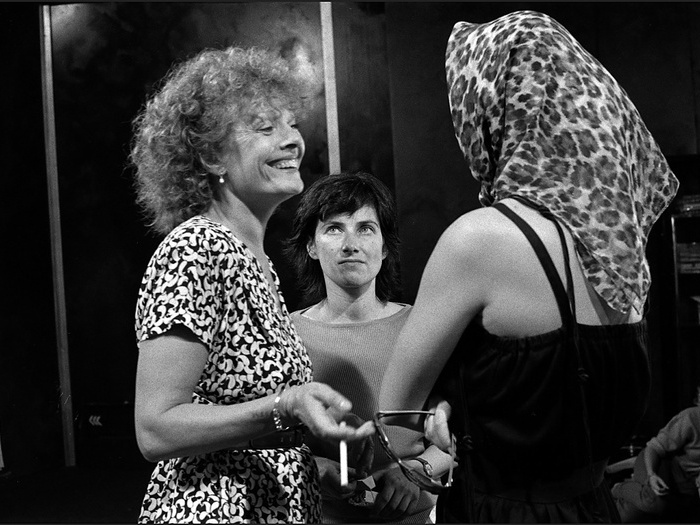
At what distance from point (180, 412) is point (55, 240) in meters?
4.09

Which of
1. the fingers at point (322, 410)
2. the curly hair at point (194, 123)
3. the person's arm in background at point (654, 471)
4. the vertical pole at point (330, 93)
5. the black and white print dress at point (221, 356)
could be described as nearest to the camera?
the fingers at point (322, 410)

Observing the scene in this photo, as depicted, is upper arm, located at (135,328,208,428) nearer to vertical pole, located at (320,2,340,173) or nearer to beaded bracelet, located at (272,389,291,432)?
beaded bracelet, located at (272,389,291,432)

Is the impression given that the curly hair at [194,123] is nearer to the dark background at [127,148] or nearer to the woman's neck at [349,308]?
the woman's neck at [349,308]

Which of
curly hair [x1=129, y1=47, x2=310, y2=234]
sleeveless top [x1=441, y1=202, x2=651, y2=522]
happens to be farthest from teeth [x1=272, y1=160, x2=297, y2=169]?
sleeveless top [x1=441, y1=202, x2=651, y2=522]

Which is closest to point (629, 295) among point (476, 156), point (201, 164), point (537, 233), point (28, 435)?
point (537, 233)

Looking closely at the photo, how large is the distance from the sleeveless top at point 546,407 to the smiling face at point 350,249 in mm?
859

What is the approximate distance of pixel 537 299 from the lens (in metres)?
1.16

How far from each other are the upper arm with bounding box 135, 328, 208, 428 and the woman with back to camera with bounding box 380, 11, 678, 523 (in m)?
0.30

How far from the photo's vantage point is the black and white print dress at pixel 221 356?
4.12 ft

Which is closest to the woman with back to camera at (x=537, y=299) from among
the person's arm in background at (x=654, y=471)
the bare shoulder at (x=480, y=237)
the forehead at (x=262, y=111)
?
the bare shoulder at (x=480, y=237)

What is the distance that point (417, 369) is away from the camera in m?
1.23

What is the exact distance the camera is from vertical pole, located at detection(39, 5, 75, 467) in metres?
4.87

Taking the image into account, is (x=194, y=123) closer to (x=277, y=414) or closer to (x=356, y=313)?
(x=277, y=414)

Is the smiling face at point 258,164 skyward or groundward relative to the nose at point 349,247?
skyward
